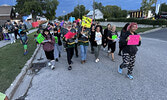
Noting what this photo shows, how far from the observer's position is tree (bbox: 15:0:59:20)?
129ft

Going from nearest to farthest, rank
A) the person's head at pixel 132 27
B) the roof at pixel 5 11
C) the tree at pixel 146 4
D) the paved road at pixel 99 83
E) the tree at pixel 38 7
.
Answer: the paved road at pixel 99 83, the person's head at pixel 132 27, the tree at pixel 146 4, the tree at pixel 38 7, the roof at pixel 5 11

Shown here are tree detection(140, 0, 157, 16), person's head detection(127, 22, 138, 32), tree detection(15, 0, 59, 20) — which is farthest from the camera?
tree detection(15, 0, 59, 20)

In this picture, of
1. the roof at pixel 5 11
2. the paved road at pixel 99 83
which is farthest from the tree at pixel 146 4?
the roof at pixel 5 11

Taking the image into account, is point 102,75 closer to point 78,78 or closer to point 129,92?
point 78,78

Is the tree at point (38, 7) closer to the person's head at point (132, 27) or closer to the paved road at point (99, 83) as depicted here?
the paved road at point (99, 83)

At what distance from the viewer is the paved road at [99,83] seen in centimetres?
310

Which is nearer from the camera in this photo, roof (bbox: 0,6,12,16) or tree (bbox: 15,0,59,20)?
tree (bbox: 15,0,59,20)

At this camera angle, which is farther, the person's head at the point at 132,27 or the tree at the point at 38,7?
the tree at the point at 38,7

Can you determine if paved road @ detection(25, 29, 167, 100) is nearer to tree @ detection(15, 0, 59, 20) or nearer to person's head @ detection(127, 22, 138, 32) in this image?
person's head @ detection(127, 22, 138, 32)

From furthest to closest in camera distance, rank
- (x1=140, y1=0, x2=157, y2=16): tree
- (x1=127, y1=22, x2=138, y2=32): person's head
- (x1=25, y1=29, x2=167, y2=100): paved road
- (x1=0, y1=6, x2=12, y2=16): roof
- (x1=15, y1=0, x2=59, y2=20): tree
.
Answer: (x1=0, y1=6, x2=12, y2=16): roof < (x1=15, y1=0, x2=59, y2=20): tree < (x1=140, y1=0, x2=157, y2=16): tree < (x1=127, y1=22, x2=138, y2=32): person's head < (x1=25, y1=29, x2=167, y2=100): paved road

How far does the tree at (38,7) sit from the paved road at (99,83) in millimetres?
41114

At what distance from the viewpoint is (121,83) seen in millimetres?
3648

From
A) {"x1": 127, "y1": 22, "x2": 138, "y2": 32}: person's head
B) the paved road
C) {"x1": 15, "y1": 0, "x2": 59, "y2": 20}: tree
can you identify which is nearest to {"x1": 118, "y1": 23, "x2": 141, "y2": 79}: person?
{"x1": 127, "y1": 22, "x2": 138, "y2": 32}: person's head

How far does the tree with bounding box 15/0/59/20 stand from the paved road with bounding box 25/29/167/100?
41114 mm
